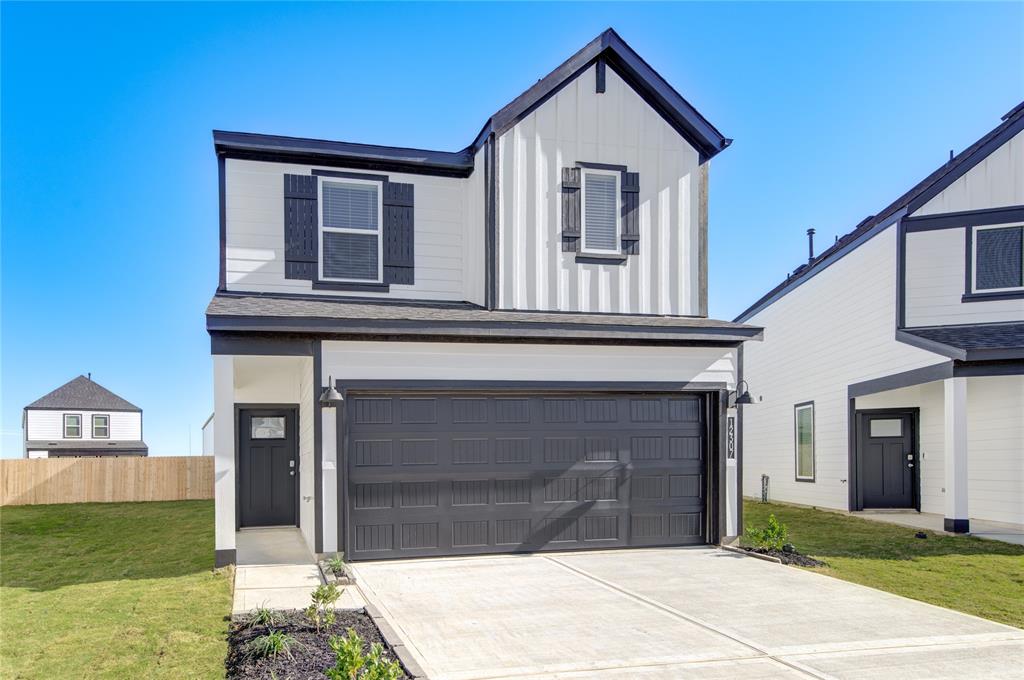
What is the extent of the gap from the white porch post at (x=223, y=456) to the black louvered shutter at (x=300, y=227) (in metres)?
2.26

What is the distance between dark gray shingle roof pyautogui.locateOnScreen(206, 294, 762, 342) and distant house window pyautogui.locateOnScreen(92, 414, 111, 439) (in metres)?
30.1

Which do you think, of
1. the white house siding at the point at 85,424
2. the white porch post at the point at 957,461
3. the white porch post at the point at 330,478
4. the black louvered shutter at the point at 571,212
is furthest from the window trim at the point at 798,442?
the white house siding at the point at 85,424

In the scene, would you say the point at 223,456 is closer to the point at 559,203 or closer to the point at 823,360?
the point at 559,203

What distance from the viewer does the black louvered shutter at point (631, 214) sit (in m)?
11.2

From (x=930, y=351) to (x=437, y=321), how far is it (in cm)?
866

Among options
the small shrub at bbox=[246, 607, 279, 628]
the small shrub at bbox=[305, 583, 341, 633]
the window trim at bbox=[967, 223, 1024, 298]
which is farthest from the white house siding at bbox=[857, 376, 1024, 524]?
the small shrub at bbox=[246, 607, 279, 628]

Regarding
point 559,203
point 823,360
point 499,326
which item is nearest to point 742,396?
point 499,326

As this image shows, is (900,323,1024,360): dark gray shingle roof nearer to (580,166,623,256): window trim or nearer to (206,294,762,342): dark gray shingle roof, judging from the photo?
(206,294,762,342): dark gray shingle roof

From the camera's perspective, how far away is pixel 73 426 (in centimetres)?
3509

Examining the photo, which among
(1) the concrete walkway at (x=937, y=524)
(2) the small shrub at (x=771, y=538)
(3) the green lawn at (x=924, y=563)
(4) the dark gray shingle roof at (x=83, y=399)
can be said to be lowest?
(1) the concrete walkway at (x=937, y=524)

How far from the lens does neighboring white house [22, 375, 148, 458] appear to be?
34.2 meters

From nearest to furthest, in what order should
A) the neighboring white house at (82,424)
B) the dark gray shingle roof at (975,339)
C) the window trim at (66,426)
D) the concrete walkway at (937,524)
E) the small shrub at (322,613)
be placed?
the small shrub at (322,613) < the concrete walkway at (937,524) < the dark gray shingle roof at (975,339) < the neighboring white house at (82,424) < the window trim at (66,426)

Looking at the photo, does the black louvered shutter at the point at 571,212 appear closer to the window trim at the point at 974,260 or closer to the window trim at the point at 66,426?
the window trim at the point at 974,260

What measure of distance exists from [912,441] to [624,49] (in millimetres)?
10108
